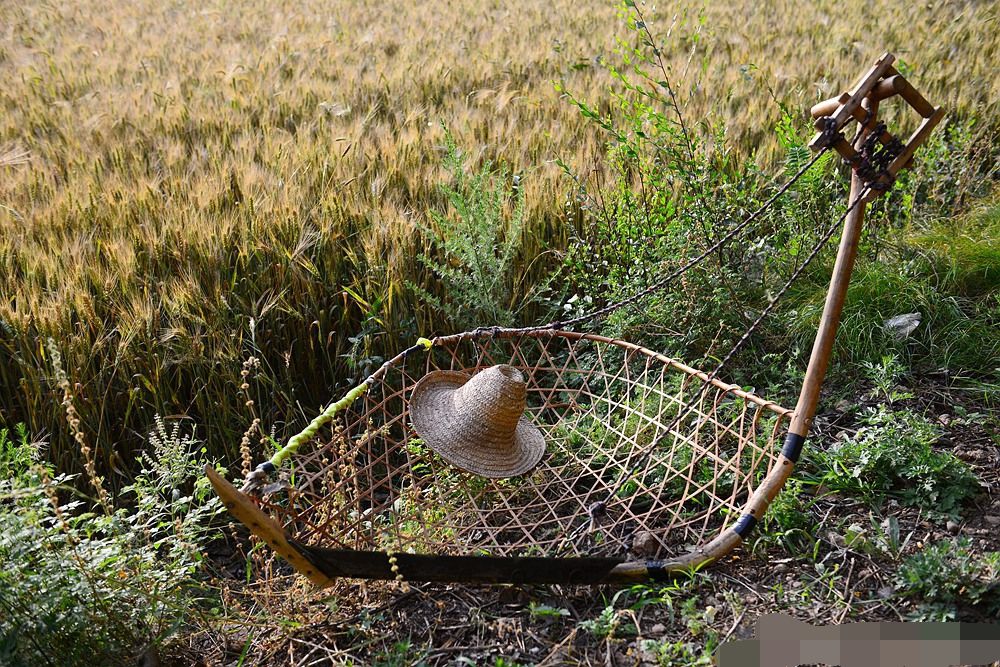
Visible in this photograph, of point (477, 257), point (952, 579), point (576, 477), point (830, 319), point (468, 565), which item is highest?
point (830, 319)

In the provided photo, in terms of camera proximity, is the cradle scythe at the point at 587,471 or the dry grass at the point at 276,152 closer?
the cradle scythe at the point at 587,471

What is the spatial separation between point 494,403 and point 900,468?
1.16m

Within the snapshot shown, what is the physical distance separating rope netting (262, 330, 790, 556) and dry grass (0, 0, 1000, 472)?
477 millimetres

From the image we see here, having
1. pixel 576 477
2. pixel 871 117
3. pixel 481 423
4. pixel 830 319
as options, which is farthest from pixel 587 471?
pixel 871 117

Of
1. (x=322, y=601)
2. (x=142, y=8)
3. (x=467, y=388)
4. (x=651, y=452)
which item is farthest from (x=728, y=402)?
(x=142, y=8)

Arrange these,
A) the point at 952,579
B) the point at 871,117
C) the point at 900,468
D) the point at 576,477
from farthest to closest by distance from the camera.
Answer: the point at 576,477
the point at 900,468
the point at 871,117
the point at 952,579

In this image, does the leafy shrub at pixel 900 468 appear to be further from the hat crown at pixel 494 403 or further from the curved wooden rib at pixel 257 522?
the curved wooden rib at pixel 257 522

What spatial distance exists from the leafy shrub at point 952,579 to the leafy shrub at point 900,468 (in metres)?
0.28

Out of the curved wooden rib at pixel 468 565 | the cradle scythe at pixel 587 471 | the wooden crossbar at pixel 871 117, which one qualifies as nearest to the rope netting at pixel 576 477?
the cradle scythe at pixel 587 471

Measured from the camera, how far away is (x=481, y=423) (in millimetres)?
2432

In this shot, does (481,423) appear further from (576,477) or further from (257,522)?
(257,522)

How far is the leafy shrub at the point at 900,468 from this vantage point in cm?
224

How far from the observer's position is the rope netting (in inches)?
89.2

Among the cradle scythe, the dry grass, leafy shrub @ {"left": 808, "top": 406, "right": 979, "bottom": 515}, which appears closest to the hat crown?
the cradle scythe
